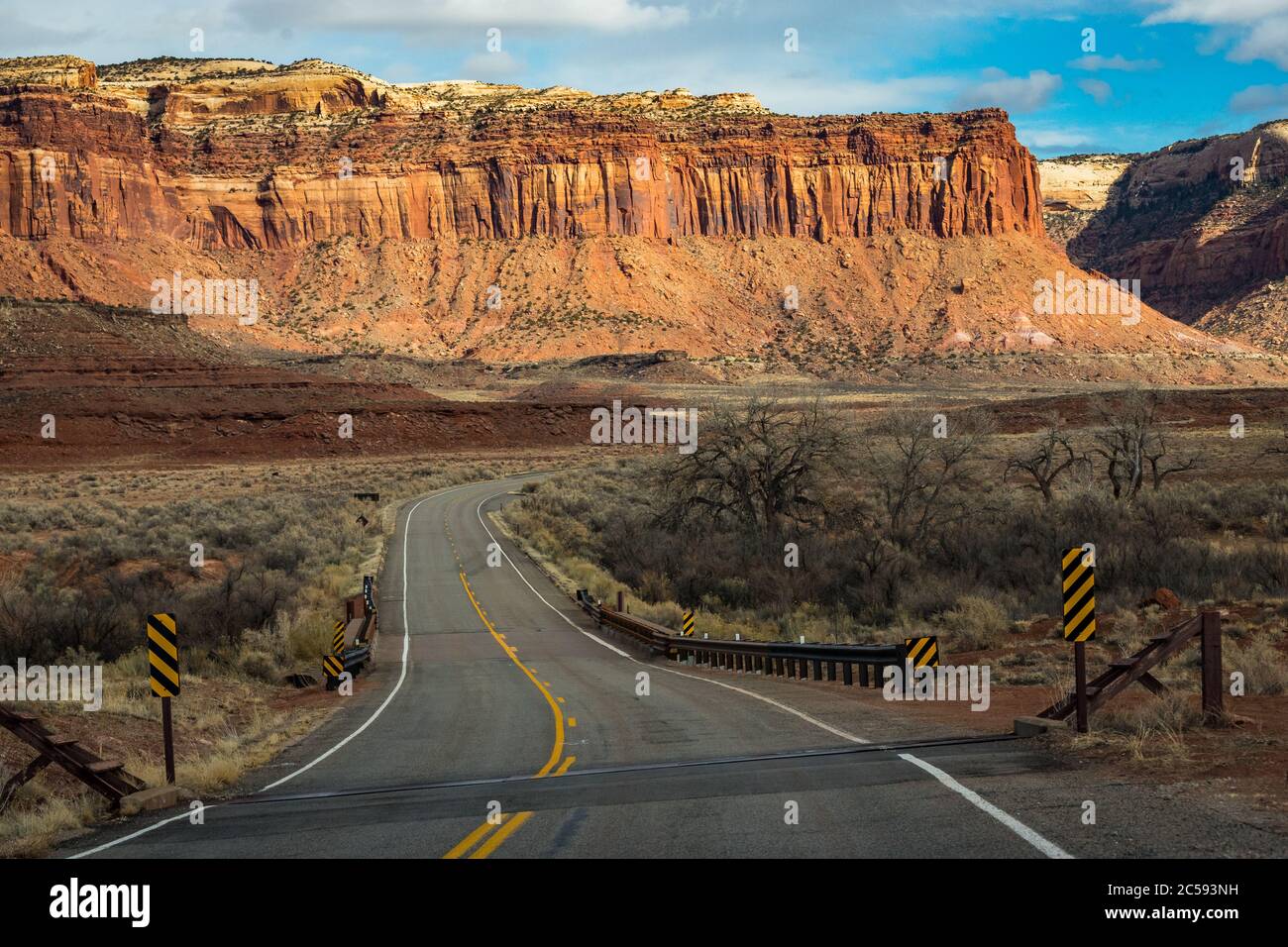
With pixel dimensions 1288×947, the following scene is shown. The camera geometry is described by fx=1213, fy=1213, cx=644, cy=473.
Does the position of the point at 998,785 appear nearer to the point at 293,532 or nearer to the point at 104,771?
the point at 104,771

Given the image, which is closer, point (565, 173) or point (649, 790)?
point (649, 790)

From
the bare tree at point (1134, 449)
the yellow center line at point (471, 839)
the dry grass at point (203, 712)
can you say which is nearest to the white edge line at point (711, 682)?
the yellow center line at point (471, 839)

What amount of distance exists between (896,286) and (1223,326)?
2010 inches

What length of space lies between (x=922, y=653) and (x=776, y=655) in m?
4.89

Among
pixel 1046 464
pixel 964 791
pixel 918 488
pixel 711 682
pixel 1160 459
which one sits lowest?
pixel 711 682

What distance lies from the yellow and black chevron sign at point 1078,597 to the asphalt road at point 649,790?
3.85 ft

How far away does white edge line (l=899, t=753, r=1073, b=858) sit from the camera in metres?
7.26

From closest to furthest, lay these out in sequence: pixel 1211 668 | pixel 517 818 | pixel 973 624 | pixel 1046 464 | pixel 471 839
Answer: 1. pixel 471 839
2. pixel 517 818
3. pixel 1211 668
4. pixel 973 624
5. pixel 1046 464

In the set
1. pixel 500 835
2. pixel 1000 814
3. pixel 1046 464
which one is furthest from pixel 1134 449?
pixel 500 835

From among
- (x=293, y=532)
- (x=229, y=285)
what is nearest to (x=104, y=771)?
(x=293, y=532)

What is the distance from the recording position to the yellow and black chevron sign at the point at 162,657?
40.5ft

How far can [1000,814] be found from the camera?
8.26m

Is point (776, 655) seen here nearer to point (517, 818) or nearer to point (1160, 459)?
point (517, 818)

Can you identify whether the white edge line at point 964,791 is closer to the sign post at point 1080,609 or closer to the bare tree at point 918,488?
the sign post at point 1080,609
